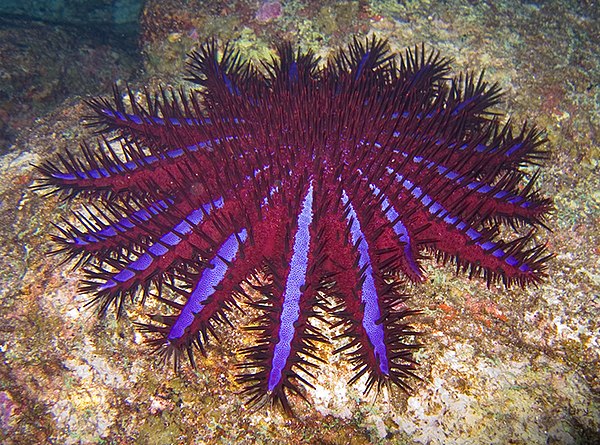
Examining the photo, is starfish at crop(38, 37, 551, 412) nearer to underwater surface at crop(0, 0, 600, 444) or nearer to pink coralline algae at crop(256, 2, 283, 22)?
underwater surface at crop(0, 0, 600, 444)

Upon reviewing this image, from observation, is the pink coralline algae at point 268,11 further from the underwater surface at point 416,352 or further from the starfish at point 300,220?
the starfish at point 300,220

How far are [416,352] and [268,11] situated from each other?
13.7 ft

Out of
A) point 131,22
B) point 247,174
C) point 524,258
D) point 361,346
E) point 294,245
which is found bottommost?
point 361,346

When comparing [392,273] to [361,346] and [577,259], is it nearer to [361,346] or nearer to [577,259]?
[361,346]

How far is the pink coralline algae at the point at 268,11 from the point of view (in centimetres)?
498

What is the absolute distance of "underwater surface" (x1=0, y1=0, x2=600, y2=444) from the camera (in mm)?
2578

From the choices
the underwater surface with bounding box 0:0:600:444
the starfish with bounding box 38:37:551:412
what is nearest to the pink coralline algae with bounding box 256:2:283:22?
the underwater surface with bounding box 0:0:600:444

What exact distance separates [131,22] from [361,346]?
31.0 ft

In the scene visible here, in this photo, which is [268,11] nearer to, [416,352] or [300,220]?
[300,220]

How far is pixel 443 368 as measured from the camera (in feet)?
9.04

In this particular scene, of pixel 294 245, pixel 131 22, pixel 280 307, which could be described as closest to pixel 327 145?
pixel 294 245

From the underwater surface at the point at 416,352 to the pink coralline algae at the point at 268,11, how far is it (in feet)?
2.32

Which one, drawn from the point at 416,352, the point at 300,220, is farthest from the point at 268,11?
the point at 416,352

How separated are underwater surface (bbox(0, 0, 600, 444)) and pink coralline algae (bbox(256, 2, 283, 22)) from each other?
71cm
